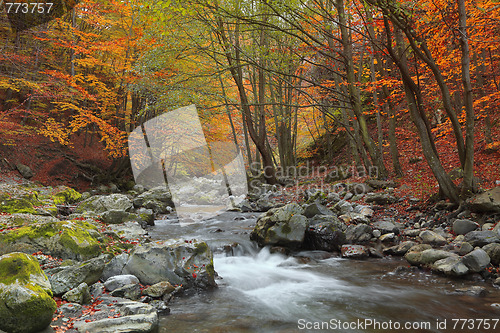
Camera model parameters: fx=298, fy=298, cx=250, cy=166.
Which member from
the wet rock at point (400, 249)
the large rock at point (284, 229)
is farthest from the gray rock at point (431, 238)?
the large rock at point (284, 229)

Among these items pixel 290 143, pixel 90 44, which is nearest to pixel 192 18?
pixel 90 44

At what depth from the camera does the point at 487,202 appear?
6.50m

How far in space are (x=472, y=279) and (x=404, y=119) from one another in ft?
51.4

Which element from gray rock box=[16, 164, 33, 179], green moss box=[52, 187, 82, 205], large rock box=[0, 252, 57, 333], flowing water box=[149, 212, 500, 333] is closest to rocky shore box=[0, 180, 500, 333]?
large rock box=[0, 252, 57, 333]

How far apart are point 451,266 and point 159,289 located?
16.0ft

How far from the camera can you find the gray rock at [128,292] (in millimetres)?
4230

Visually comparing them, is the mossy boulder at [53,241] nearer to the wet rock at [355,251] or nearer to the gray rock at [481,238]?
the wet rock at [355,251]

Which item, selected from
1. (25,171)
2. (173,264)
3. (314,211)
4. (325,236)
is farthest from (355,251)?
(25,171)

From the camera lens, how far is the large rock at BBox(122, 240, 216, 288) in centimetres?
493

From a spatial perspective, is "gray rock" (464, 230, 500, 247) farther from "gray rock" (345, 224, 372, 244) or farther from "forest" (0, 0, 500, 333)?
"gray rock" (345, 224, 372, 244)

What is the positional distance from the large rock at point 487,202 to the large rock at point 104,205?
10.00 m

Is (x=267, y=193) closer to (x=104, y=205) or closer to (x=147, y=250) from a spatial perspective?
(x=104, y=205)

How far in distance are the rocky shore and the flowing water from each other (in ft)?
1.15

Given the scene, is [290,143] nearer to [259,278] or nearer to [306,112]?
[306,112]
